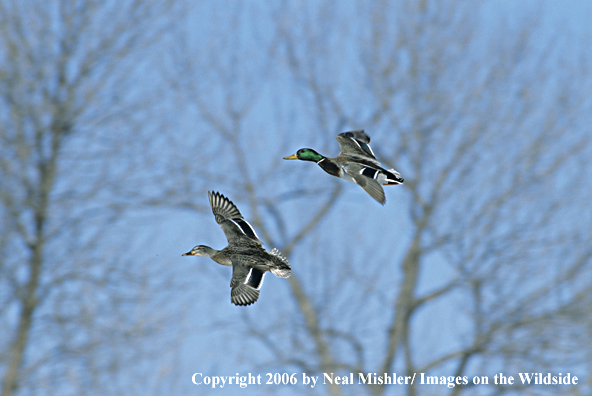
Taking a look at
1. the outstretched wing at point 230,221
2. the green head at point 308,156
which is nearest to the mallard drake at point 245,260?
the outstretched wing at point 230,221

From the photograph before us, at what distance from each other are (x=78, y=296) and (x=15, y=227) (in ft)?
5.12

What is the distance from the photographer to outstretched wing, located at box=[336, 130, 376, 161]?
2673 mm

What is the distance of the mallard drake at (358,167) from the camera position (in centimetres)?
228

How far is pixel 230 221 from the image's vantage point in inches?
98.0

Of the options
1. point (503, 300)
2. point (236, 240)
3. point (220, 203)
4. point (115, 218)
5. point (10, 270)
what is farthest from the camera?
point (115, 218)

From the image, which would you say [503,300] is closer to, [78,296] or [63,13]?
[78,296]

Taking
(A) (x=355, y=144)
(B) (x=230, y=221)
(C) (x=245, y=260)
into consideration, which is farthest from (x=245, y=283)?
(A) (x=355, y=144)

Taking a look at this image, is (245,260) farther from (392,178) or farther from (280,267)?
(392,178)

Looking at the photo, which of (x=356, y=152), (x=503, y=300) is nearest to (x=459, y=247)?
(x=503, y=300)

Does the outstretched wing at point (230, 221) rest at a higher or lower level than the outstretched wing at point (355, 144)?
lower

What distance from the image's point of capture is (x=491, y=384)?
12.3 meters

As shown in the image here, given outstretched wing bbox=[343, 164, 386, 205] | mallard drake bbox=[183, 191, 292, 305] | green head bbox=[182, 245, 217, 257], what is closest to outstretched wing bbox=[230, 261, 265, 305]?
mallard drake bbox=[183, 191, 292, 305]

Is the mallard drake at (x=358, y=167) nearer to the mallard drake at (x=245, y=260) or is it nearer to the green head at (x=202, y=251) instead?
the mallard drake at (x=245, y=260)

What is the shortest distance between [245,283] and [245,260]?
0.09 metres
